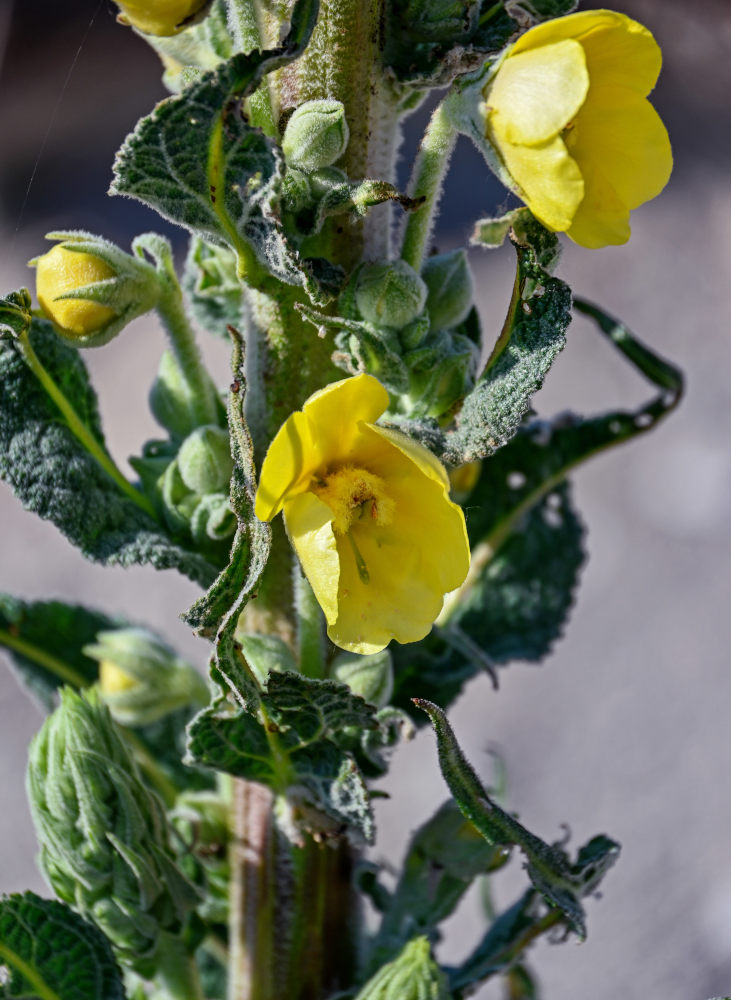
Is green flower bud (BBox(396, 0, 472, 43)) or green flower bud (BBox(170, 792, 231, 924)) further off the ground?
green flower bud (BBox(396, 0, 472, 43))

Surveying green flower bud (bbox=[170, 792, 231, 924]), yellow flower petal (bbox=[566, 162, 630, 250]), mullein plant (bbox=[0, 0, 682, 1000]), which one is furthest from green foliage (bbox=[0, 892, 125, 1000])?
yellow flower petal (bbox=[566, 162, 630, 250])

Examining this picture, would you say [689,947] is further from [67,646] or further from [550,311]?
[550,311]

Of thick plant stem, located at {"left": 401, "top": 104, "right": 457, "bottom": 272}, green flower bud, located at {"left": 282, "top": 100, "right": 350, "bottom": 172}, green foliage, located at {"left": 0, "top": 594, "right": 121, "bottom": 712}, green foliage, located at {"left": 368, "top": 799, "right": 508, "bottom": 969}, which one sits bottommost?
green foliage, located at {"left": 368, "top": 799, "right": 508, "bottom": 969}

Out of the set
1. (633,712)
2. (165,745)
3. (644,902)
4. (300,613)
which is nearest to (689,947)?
(644,902)

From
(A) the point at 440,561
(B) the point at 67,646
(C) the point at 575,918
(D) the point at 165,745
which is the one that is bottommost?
(C) the point at 575,918

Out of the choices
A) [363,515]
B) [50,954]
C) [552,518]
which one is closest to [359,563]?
[363,515]

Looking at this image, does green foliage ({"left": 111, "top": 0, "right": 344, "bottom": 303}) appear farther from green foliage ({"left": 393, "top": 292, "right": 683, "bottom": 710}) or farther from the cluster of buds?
green foliage ({"left": 393, "top": 292, "right": 683, "bottom": 710})

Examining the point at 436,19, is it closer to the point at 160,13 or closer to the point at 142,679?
the point at 160,13
